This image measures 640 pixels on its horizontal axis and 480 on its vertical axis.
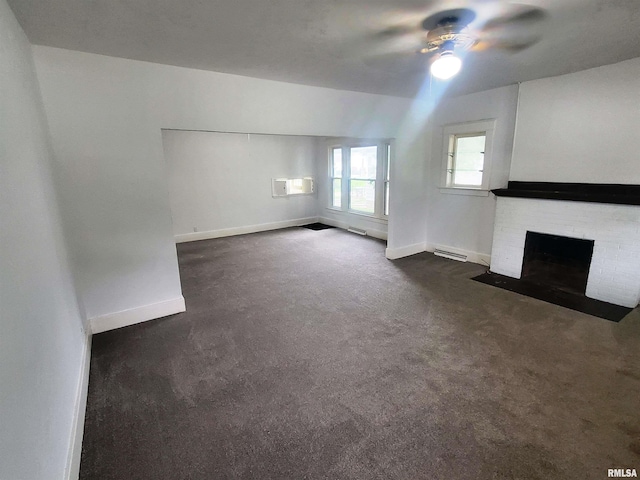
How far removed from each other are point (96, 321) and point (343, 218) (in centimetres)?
522

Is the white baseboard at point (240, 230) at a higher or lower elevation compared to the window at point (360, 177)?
lower

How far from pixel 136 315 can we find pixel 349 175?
198 inches

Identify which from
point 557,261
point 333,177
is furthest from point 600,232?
point 333,177

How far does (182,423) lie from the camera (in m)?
1.90

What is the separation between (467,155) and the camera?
4668 mm

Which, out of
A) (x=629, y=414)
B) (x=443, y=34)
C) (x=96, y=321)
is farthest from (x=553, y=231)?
(x=96, y=321)

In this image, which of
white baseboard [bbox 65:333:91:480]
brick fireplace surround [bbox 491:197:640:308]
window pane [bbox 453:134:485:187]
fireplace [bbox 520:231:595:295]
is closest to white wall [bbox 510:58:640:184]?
brick fireplace surround [bbox 491:197:640:308]

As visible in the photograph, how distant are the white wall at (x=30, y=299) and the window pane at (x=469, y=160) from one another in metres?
4.81

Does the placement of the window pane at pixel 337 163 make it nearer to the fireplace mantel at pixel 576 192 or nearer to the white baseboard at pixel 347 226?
the white baseboard at pixel 347 226

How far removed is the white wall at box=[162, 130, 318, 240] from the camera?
Answer: 615 centimetres

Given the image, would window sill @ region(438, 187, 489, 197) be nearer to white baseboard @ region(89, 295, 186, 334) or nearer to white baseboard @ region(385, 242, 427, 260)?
white baseboard @ region(385, 242, 427, 260)

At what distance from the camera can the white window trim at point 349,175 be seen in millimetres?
5922

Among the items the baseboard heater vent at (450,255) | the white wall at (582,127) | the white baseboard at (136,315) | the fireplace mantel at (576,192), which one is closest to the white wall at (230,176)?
the white baseboard at (136,315)

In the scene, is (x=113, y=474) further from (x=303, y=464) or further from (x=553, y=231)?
(x=553, y=231)
